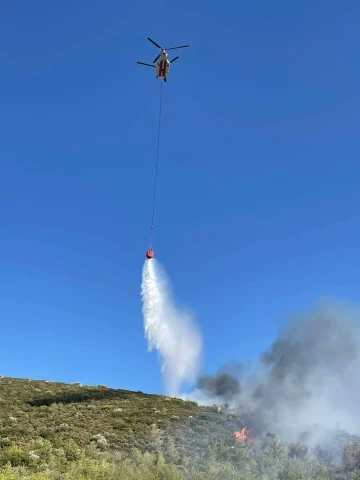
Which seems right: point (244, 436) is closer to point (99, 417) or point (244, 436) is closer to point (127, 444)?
point (127, 444)

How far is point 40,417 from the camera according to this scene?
1702 inches

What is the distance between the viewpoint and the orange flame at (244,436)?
4121 centimetres

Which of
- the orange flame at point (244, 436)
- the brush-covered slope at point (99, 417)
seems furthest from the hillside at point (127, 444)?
the orange flame at point (244, 436)

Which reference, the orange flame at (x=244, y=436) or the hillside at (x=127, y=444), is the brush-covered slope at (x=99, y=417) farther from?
the orange flame at (x=244, y=436)

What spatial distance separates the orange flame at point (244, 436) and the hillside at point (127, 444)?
29.8 inches

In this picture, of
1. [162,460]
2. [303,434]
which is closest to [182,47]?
[162,460]

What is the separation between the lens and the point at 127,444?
123ft

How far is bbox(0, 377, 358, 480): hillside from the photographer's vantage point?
2938cm

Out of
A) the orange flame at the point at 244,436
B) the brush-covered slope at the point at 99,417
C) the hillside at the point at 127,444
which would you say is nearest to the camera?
the hillside at the point at 127,444

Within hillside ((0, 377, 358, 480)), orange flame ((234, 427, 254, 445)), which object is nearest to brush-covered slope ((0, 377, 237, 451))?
hillside ((0, 377, 358, 480))

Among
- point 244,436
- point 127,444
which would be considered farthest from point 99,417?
point 244,436

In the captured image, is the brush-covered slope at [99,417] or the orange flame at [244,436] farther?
the orange flame at [244,436]

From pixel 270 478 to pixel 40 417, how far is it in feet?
71.4

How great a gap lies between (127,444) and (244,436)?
11.3m
